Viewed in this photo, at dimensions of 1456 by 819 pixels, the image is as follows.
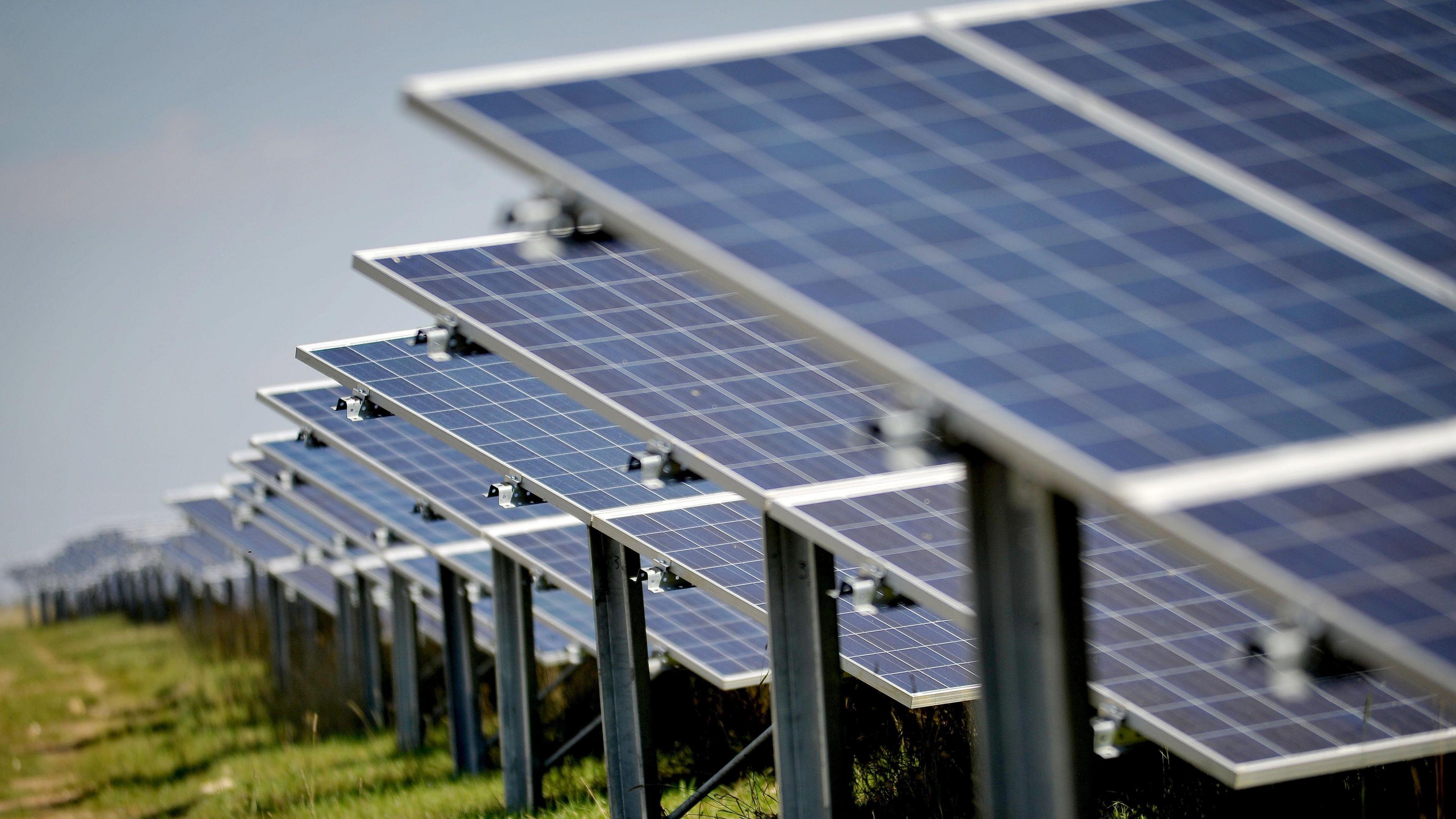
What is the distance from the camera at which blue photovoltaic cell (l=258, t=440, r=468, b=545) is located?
18453 millimetres

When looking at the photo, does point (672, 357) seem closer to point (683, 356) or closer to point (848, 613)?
point (683, 356)

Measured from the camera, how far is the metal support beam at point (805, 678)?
802cm

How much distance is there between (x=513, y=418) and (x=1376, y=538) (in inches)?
337

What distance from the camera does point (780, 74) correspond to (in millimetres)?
5750

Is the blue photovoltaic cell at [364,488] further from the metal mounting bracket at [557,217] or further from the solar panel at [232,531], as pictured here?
the metal mounting bracket at [557,217]

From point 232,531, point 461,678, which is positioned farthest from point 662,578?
point 232,531

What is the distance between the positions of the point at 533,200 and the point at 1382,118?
3.40 m

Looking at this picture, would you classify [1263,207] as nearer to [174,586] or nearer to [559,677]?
[559,677]

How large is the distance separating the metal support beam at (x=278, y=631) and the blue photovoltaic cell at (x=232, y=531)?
0.66 metres

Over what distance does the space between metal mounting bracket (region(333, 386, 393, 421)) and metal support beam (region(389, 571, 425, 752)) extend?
1040cm

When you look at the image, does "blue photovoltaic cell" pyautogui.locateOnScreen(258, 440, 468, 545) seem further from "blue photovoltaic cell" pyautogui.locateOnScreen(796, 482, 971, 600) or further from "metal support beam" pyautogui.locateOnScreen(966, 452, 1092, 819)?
"metal support beam" pyautogui.locateOnScreen(966, 452, 1092, 819)

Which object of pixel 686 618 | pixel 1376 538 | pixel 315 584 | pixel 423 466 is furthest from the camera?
pixel 315 584

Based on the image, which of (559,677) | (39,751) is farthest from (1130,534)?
(39,751)

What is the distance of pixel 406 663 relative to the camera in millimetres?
21641
